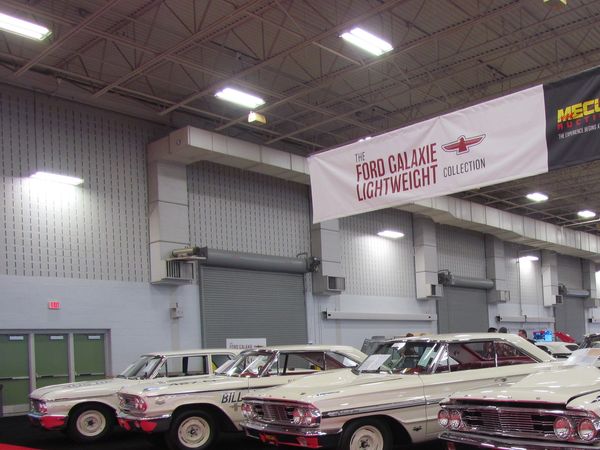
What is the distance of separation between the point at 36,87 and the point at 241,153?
5276 millimetres

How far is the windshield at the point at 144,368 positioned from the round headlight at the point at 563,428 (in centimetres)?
687

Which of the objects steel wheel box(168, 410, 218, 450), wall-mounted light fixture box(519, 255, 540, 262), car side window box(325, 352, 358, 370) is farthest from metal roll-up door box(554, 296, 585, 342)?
steel wheel box(168, 410, 218, 450)

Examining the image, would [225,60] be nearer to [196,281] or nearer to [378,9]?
[378,9]

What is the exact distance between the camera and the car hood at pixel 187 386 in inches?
349

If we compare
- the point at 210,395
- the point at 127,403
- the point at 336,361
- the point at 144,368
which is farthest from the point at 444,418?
the point at 144,368

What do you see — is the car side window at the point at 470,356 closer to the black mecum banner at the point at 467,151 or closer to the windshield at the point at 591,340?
the black mecum banner at the point at 467,151

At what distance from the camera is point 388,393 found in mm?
7340

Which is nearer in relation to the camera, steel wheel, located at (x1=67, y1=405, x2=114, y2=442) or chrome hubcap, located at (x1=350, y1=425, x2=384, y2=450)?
chrome hubcap, located at (x1=350, y1=425, x2=384, y2=450)

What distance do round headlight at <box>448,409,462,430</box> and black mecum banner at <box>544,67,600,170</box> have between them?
281 centimetres

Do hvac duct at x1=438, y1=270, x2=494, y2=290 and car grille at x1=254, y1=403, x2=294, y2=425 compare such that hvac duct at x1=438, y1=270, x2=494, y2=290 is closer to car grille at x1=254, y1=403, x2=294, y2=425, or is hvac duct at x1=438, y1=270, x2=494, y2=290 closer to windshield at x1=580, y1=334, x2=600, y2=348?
windshield at x1=580, y1=334, x2=600, y2=348

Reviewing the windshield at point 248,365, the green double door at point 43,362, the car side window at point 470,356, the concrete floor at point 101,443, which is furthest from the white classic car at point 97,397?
the car side window at point 470,356

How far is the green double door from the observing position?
1421 centimetres

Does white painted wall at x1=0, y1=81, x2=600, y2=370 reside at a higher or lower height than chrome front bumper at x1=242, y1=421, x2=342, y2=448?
higher

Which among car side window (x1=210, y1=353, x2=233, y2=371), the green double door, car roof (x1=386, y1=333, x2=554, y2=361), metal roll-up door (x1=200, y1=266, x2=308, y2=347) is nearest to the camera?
car roof (x1=386, y1=333, x2=554, y2=361)
